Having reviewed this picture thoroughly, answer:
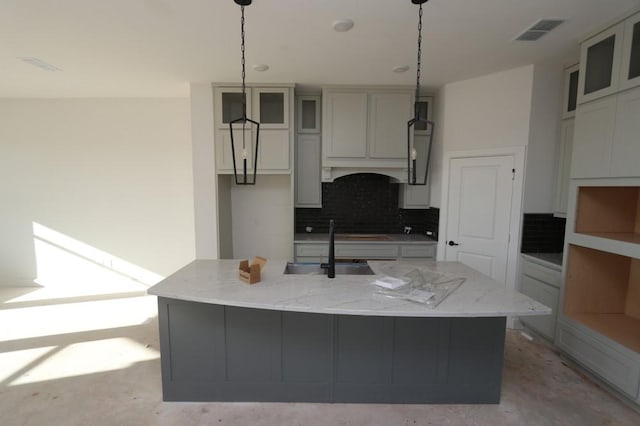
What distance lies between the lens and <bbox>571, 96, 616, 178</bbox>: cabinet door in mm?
2211

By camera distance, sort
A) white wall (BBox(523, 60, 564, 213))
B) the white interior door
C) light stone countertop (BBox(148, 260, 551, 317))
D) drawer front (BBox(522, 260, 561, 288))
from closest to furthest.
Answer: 1. light stone countertop (BBox(148, 260, 551, 317))
2. drawer front (BBox(522, 260, 561, 288))
3. white wall (BBox(523, 60, 564, 213))
4. the white interior door

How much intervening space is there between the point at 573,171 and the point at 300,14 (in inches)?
101

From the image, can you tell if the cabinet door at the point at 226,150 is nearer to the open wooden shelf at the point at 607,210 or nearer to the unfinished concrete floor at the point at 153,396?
the unfinished concrete floor at the point at 153,396

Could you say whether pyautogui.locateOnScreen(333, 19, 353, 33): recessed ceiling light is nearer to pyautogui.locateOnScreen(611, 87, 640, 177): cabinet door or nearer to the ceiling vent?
the ceiling vent

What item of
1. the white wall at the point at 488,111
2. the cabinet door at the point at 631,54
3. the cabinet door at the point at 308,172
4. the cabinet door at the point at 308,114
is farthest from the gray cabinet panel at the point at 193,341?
the cabinet door at the point at 631,54

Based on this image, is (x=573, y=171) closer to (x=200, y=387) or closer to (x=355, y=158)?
(x=355, y=158)

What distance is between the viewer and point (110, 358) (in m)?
2.69

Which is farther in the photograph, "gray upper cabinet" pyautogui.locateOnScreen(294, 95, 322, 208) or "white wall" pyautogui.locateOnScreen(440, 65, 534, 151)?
"gray upper cabinet" pyautogui.locateOnScreen(294, 95, 322, 208)

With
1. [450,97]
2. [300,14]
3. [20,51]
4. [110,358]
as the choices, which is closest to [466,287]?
[300,14]

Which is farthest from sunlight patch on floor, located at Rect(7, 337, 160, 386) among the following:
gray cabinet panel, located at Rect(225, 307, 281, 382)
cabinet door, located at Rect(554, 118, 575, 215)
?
cabinet door, located at Rect(554, 118, 575, 215)

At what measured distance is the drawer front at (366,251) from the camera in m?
3.68

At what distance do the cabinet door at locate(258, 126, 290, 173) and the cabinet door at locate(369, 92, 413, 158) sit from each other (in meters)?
1.07

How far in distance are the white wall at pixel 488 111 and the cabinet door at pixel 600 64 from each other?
51 cm

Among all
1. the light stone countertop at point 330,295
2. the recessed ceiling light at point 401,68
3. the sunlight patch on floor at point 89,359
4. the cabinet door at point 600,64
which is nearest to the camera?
the light stone countertop at point 330,295
